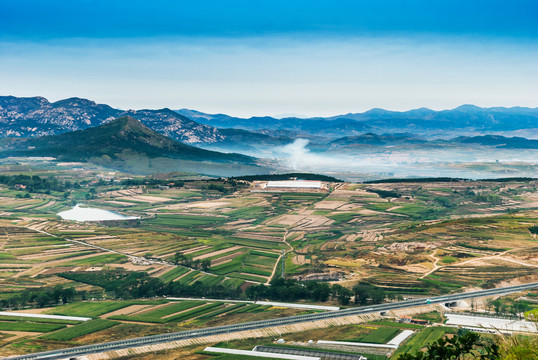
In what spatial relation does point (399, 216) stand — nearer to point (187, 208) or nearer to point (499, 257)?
point (499, 257)

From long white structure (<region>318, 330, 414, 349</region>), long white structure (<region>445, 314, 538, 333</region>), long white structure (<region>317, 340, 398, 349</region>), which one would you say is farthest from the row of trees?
long white structure (<region>317, 340, 398, 349</region>)

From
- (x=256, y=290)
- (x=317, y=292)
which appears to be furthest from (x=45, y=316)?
(x=317, y=292)

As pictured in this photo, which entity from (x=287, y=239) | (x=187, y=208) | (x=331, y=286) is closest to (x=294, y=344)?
(x=331, y=286)

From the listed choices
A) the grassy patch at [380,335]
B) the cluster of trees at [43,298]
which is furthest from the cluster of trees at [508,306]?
the cluster of trees at [43,298]

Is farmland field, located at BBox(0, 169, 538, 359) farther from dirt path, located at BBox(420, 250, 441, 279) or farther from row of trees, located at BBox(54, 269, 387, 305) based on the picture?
row of trees, located at BBox(54, 269, 387, 305)

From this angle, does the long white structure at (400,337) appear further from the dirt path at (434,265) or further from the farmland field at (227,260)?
the dirt path at (434,265)

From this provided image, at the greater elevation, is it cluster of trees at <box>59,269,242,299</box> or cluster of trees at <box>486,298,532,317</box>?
cluster of trees at <box>486,298,532,317</box>
